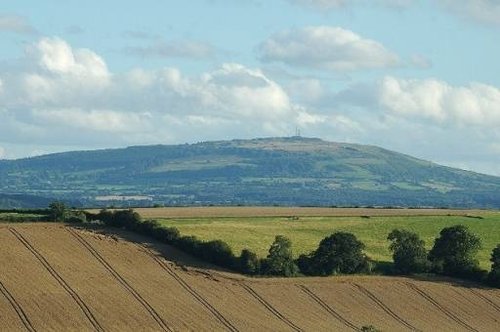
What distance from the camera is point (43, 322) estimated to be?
102 metres

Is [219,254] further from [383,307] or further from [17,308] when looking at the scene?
[17,308]

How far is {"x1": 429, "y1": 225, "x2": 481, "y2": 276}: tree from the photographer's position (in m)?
136

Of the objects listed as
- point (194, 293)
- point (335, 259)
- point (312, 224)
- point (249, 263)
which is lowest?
point (194, 293)

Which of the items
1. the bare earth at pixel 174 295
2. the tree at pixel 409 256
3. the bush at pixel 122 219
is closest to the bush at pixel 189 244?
the bare earth at pixel 174 295

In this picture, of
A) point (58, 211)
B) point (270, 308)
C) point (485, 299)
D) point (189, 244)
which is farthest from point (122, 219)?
point (485, 299)

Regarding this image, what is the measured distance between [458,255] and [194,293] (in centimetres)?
3372

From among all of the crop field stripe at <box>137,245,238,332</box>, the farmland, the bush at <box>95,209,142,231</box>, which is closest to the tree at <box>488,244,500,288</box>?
the farmland

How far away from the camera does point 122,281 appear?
120312mm

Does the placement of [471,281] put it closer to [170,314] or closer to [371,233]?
[371,233]

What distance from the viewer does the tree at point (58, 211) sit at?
5630 inches

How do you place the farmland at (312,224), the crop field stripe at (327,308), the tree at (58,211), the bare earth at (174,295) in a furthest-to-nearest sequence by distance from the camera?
1. the farmland at (312,224)
2. the tree at (58,211)
3. the crop field stripe at (327,308)
4. the bare earth at (174,295)

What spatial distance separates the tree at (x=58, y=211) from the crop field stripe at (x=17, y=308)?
1148 inches

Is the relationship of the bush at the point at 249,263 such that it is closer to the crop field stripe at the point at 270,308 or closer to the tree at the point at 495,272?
the crop field stripe at the point at 270,308

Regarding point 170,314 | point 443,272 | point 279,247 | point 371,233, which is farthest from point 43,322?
point 371,233
